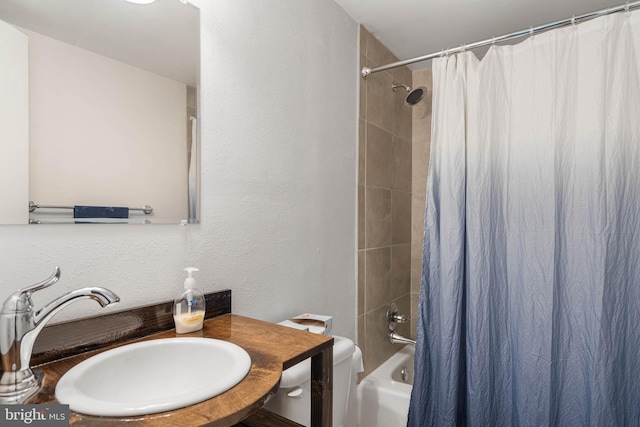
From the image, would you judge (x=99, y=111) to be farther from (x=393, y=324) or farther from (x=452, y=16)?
(x=393, y=324)

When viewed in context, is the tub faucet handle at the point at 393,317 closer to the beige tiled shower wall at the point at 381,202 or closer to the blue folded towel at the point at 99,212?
the beige tiled shower wall at the point at 381,202

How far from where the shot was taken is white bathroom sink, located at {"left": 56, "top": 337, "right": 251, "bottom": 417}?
0.67 meters

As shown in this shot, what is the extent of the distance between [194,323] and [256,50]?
3.12ft

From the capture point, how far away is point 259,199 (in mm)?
1321

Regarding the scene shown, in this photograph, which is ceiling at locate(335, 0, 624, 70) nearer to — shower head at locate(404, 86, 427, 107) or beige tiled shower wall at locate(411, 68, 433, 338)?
shower head at locate(404, 86, 427, 107)

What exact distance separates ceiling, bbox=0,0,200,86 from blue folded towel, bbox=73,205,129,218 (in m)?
0.39

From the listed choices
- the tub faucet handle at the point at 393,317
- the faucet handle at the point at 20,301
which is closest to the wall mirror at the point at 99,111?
the faucet handle at the point at 20,301

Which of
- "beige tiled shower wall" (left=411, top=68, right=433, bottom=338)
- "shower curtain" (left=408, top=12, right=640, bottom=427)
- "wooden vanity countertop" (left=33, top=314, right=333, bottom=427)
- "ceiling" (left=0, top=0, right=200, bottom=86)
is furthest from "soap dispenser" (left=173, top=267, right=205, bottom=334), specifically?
"beige tiled shower wall" (left=411, top=68, right=433, bottom=338)

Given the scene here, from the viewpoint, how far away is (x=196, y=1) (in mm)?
1110

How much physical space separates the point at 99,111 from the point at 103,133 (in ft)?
0.17

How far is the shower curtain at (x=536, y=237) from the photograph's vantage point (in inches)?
52.4

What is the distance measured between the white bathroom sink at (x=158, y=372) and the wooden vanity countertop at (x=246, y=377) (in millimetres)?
21

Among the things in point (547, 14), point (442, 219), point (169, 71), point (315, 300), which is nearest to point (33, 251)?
point (169, 71)

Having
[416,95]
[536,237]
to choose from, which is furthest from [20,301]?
[416,95]
